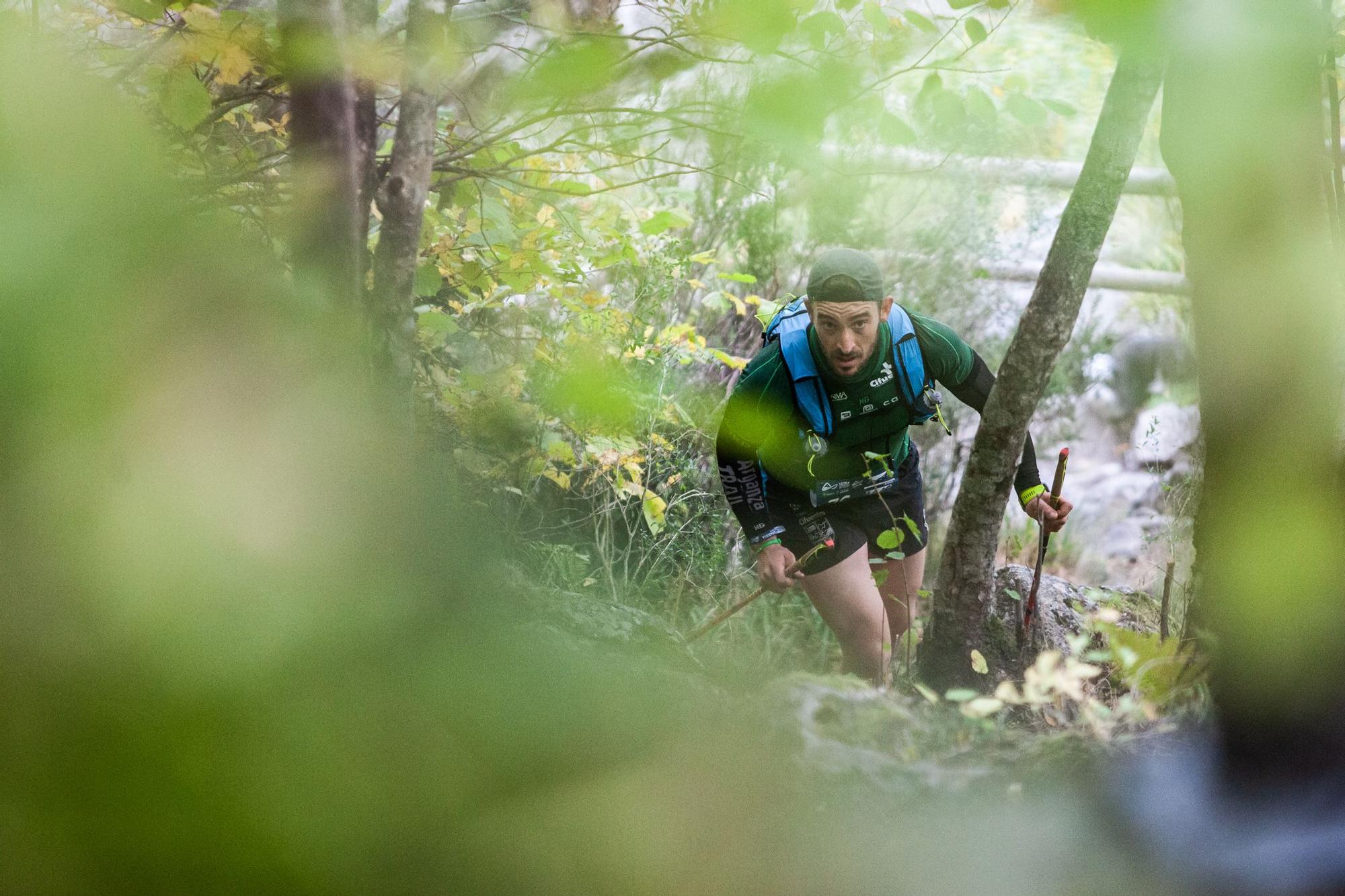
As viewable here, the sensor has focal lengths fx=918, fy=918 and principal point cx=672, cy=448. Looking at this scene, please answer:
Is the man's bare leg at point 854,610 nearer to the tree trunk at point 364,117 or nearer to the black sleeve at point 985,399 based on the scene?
the black sleeve at point 985,399

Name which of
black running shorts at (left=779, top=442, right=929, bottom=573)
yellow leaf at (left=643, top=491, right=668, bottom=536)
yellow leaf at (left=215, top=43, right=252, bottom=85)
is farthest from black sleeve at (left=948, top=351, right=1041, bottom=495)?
yellow leaf at (left=215, top=43, right=252, bottom=85)

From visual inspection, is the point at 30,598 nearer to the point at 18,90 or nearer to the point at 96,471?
the point at 96,471

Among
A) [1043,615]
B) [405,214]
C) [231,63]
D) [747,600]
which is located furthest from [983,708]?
[231,63]

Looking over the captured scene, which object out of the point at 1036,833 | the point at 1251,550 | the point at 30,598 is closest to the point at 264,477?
the point at 30,598

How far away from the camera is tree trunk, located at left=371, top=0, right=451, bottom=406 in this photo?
0.98 meters

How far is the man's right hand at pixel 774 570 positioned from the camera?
1218mm

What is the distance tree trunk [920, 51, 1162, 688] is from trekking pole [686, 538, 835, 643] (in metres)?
0.18

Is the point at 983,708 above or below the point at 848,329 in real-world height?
below

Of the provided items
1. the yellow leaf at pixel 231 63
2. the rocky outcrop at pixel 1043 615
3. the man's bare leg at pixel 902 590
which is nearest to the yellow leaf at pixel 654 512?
the man's bare leg at pixel 902 590

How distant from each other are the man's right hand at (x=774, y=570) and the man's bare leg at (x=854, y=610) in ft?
0.14

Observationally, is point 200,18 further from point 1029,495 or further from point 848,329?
point 1029,495

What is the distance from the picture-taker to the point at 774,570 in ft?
4.02

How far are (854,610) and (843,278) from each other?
1.46 feet

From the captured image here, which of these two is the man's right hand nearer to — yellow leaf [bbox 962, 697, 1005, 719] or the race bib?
the race bib
